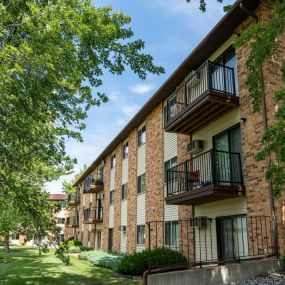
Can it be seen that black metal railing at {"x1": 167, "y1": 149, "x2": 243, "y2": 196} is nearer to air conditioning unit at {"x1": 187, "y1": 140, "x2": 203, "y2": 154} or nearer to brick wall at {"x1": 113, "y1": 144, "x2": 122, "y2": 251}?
air conditioning unit at {"x1": 187, "y1": 140, "x2": 203, "y2": 154}

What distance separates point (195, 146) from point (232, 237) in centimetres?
379

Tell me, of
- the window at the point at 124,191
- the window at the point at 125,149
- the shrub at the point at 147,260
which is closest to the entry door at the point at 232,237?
the shrub at the point at 147,260

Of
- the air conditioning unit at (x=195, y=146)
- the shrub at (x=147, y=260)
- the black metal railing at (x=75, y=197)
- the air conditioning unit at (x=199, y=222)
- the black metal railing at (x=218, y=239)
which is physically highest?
the black metal railing at (x=75, y=197)

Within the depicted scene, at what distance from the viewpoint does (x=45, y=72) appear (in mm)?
6641

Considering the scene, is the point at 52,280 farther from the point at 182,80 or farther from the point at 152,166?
the point at 182,80

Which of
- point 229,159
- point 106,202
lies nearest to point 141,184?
point 106,202

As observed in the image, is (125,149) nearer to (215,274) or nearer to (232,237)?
(232,237)

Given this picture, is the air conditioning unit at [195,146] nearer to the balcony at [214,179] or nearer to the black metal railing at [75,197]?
the balcony at [214,179]

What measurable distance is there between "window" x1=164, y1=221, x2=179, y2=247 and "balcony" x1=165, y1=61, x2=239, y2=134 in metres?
4.36

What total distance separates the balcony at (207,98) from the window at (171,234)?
4.36 m

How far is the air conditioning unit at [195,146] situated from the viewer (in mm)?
12961

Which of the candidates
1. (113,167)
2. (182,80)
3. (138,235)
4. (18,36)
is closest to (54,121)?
(18,36)

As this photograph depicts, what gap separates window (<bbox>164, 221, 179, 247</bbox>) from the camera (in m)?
14.8

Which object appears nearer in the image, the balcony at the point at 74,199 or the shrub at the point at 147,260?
the shrub at the point at 147,260
